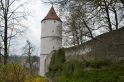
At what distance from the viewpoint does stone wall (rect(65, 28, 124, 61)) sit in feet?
52.8

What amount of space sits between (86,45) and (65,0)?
891cm

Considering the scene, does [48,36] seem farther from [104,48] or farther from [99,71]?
[99,71]

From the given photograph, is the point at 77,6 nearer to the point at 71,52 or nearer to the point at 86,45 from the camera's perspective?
the point at 86,45

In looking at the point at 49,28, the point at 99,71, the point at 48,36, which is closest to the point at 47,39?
the point at 48,36

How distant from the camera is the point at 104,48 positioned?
57.5 ft

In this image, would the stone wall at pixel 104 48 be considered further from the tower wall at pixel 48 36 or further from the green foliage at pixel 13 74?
the tower wall at pixel 48 36

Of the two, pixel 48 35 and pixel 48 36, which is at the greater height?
pixel 48 35

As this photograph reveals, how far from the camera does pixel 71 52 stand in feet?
82.2

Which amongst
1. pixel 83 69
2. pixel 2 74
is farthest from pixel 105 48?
pixel 2 74

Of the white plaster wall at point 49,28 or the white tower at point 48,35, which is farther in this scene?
the white plaster wall at point 49,28

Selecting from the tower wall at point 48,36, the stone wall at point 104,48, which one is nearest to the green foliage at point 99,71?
the stone wall at point 104,48

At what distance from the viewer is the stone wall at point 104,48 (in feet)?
52.8

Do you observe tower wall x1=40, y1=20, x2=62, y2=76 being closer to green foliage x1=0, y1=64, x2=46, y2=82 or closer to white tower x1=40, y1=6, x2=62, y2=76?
white tower x1=40, y1=6, x2=62, y2=76

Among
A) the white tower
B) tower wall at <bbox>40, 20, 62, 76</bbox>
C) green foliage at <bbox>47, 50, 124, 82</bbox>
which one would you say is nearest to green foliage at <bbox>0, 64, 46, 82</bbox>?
green foliage at <bbox>47, 50, 124, 82</bbox>
